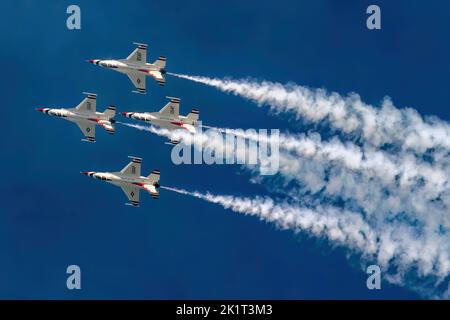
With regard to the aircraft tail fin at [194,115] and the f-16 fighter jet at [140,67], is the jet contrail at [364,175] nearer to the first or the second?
the aircraft tail fin at [194,115]

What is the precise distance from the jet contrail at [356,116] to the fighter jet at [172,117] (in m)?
2.72

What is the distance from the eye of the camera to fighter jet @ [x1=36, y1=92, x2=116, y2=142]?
136 meters

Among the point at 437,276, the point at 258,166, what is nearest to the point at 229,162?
the point at 258,166

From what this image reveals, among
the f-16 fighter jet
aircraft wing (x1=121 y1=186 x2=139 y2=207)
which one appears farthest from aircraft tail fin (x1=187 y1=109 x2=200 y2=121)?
aircraft wing (x1=121 y1=186 x2=139 y2=207)

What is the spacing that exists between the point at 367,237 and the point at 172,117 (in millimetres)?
18811

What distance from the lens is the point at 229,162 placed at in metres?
134

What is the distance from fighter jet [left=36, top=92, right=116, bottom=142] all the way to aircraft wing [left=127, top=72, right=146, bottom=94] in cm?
287

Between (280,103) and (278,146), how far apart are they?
356 centimetres

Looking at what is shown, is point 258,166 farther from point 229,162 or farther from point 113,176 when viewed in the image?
point 113,176

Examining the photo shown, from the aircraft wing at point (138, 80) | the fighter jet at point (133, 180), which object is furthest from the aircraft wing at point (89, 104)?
the fighter jet at point (133, 180)

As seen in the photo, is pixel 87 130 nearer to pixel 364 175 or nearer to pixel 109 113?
pixel 109 113

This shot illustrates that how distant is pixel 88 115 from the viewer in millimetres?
136625

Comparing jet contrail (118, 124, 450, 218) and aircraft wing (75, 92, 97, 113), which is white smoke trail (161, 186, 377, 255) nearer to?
jet contrail (118, 124, 450, 218)
